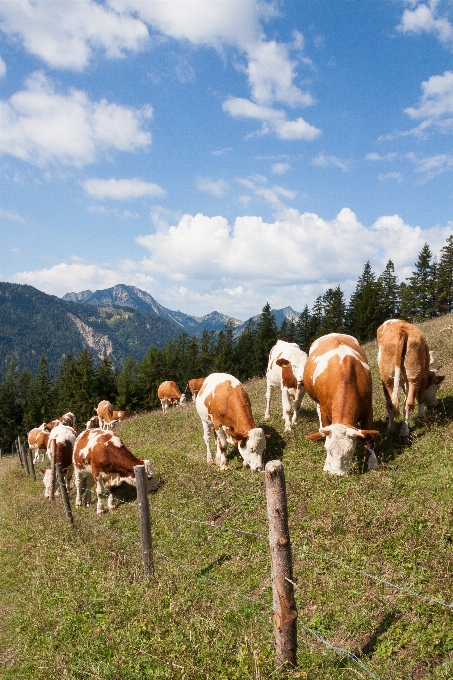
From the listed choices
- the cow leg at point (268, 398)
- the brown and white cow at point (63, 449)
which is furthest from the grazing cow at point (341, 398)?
the brown and white cow at point (63, 449)

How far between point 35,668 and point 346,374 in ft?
24.9

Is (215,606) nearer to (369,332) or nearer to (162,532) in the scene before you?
(162,532)

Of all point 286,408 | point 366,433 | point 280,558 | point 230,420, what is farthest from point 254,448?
point 280,558

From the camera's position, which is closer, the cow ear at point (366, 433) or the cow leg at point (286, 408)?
the cow ear at point (366, 433)

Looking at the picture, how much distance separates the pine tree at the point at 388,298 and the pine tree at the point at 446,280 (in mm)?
6892

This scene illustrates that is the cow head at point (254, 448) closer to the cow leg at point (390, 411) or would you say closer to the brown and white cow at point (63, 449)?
the cow leg at point (390, 411)

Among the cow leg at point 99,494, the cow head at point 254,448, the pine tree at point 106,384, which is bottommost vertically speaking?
the pine tree at point 106,384

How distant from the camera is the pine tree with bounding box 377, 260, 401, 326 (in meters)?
64.7

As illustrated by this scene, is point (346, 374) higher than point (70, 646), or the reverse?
point (346, 374)

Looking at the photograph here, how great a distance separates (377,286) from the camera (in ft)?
215

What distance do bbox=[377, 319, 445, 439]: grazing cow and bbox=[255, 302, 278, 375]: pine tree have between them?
5424 centimetres

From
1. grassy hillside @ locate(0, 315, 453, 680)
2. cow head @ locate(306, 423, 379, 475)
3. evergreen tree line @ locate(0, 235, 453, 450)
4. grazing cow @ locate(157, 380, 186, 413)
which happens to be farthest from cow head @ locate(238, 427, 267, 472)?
evergreen tree line @ locate(0, 235, 453, 450)

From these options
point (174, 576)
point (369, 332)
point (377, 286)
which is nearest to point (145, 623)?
point (174, 576)

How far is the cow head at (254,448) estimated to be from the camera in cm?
1032
